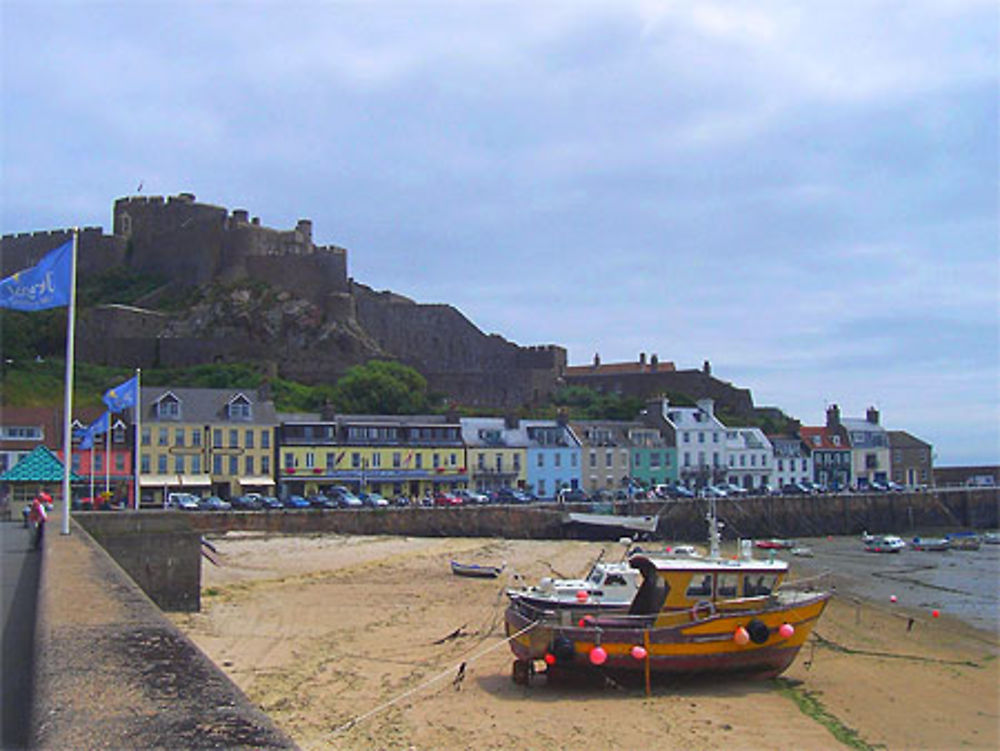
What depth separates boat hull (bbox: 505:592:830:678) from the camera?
1496 cm

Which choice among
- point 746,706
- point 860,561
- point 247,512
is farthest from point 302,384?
point 746,706

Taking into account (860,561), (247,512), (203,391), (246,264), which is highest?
(246,264)

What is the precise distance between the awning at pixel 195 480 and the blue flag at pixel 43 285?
32.6 meters

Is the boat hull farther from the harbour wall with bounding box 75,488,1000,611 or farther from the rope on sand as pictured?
the harbour wall with bounding box 75,488,1000,611

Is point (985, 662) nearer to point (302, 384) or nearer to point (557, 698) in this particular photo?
point (557, 698)

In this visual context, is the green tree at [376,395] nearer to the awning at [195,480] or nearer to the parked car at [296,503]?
the awning at [195,480]

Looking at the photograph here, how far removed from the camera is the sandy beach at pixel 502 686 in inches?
496

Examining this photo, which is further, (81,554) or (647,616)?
(647,616)

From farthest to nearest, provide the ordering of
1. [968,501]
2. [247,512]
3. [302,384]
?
1. [302,384]
2. [968,501]
3. [247,512]

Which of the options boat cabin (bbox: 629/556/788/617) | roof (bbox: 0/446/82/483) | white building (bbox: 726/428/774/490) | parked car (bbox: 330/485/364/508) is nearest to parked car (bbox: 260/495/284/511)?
parked car (bbox: 330/485/364/508)

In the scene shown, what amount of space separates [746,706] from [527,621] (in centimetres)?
357

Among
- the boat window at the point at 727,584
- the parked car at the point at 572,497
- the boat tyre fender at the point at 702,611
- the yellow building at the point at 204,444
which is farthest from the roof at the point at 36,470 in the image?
the parked car at the point at 572,497

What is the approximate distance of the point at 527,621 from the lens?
1560 centimetres

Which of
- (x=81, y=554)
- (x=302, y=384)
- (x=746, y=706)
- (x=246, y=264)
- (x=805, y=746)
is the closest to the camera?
(x=81, y=554)
